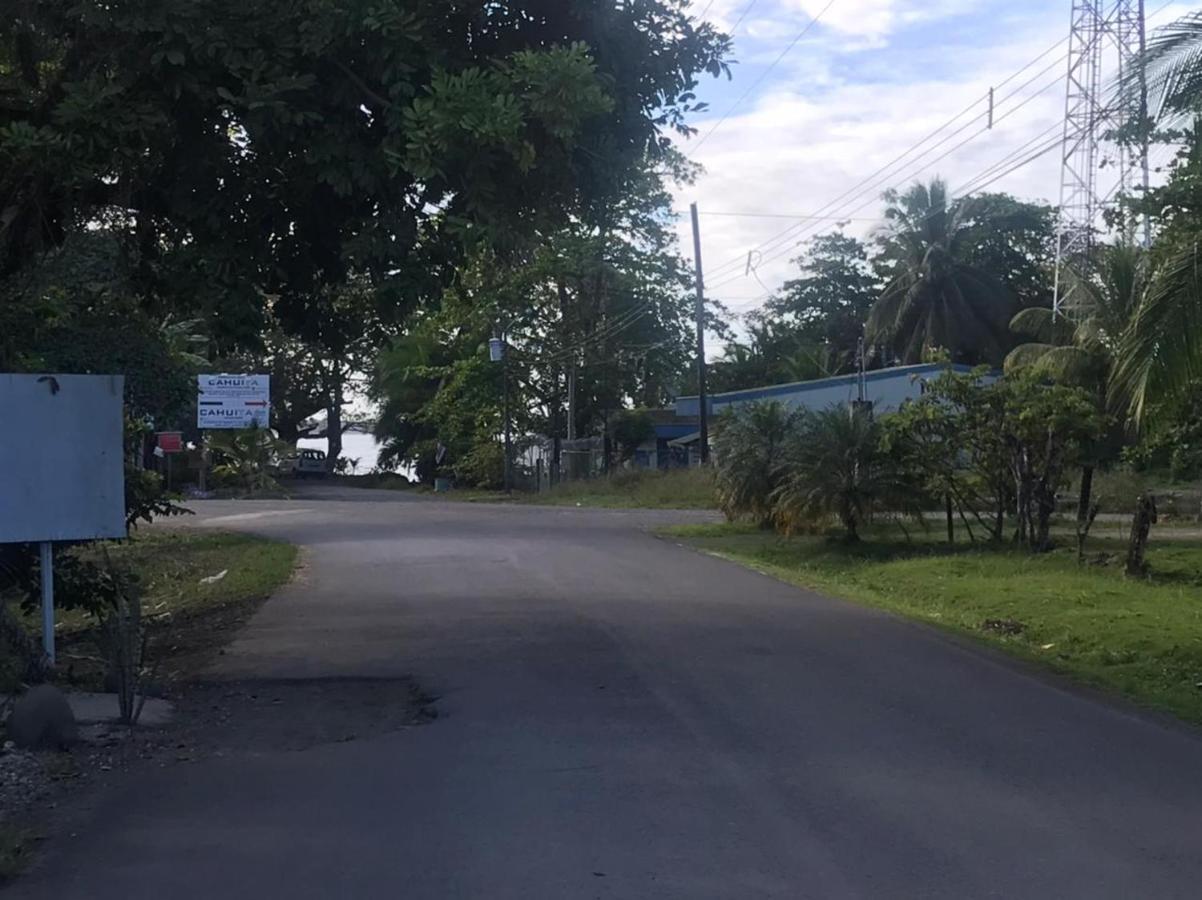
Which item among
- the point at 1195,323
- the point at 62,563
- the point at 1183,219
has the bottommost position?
the point at 62,563

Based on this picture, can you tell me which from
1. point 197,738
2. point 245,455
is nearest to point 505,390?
point 245,455

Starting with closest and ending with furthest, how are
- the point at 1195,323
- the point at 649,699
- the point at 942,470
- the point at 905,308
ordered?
the point at 649,699 → the point at 1195,323 → the point at 942,470 → the point at 905,308

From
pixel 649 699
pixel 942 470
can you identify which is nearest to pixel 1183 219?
pixel 942 470

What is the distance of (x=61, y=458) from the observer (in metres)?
10.6

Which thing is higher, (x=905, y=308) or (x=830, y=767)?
→ (x=905, y=308)

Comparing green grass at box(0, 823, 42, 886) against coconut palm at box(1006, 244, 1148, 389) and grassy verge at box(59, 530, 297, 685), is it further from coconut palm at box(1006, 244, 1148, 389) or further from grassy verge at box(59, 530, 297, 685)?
coconut palm at box(1006, 244, 1148, 389)

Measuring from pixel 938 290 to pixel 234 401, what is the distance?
2709cm

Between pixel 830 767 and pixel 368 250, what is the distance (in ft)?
18.1

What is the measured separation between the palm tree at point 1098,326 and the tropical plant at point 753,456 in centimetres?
484

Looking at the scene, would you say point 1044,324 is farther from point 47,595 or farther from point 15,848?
point 15,848

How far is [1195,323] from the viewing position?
1250 cm

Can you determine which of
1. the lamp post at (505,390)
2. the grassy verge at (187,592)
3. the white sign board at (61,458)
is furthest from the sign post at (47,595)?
the lamp post at (505,390)

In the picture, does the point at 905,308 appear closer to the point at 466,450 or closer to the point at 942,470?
the point at 466,450

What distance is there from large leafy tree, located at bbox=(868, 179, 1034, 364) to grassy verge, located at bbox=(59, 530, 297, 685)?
31821mm
